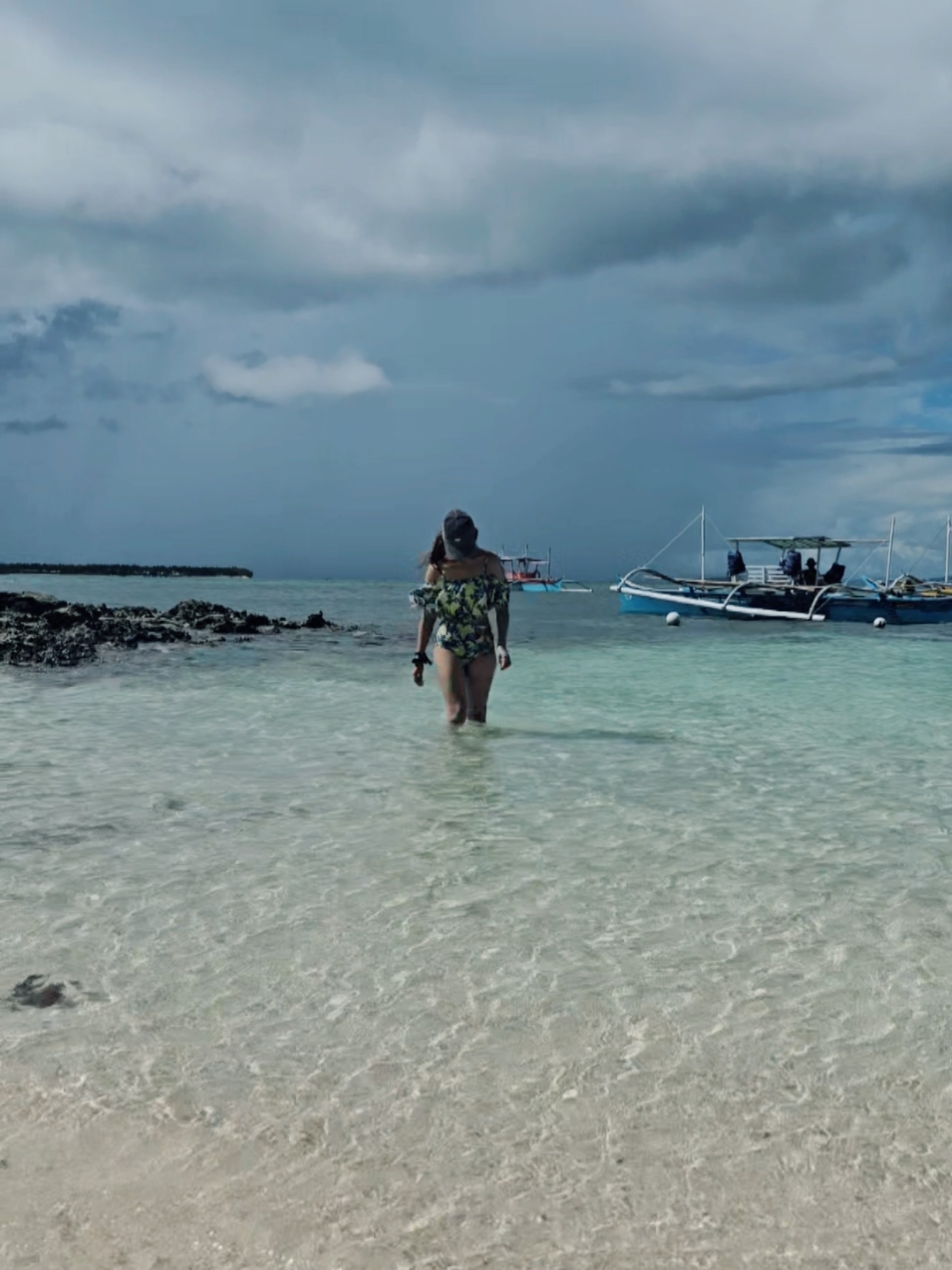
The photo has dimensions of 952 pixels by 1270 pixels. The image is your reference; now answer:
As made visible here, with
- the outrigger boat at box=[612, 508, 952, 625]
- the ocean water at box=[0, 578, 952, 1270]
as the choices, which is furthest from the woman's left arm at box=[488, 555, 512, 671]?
the outrigger boat at box=[612, 508, 952, 625]

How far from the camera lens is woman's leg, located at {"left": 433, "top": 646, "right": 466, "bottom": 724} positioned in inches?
411

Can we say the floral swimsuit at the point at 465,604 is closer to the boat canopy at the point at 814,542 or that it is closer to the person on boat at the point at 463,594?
the person on boat at the point at 463,594

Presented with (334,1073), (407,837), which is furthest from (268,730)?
(334,1073)

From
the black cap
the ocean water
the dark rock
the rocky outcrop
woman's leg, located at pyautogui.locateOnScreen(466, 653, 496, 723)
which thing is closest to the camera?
the ocean water

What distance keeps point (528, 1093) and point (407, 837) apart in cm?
342

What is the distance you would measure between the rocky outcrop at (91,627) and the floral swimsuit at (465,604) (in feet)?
37.5

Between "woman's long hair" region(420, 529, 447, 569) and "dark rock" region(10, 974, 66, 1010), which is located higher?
"woman's long hair" region(420, 529, 447, 569)

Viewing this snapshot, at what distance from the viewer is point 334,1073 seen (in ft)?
11.2

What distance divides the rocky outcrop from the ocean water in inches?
447

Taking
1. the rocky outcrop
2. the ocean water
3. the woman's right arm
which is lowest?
the ocean water

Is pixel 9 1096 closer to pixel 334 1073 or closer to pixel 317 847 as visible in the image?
pixel 334 1073

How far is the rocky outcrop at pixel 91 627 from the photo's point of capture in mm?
20031

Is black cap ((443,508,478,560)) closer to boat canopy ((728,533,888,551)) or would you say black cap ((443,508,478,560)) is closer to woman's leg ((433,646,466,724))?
woman's leg ((433,646,466,724))

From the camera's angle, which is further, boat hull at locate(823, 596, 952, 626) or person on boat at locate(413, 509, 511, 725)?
boat hull at locate(823, 596, 952, 626)
